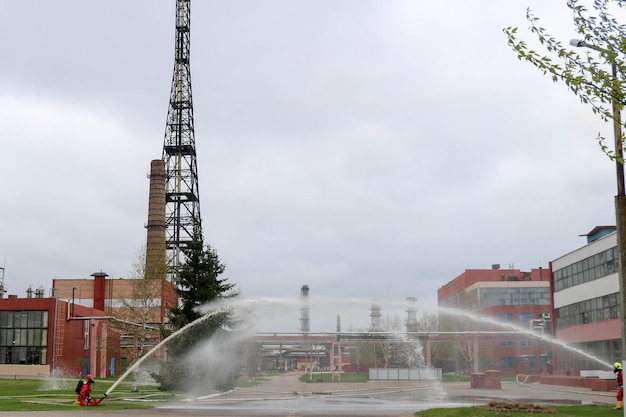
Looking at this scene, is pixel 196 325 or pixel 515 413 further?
pixel 196 325

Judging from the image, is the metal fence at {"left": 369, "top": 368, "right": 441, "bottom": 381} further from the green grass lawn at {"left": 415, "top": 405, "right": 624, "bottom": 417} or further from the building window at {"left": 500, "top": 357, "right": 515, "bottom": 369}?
the building window at {"left": 500, "top": 357, "right": 515, "bottom": 369}

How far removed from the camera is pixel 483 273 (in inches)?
4663

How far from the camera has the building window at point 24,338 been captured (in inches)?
2832

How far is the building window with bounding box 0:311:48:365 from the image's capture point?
71938 millimetres

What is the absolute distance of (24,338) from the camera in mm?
72250

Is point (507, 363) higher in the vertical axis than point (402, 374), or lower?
lower

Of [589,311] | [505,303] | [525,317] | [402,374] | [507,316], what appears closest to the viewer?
[589,311]

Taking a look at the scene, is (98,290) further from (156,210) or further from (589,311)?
(589,311)

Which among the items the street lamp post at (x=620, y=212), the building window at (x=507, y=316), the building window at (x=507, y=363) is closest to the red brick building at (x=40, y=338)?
the building window at (x=507, y=363)

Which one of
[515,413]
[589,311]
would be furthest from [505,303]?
[515,413]

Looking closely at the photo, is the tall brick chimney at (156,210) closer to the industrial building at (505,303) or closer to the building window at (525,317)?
the industrial building at (505,303)

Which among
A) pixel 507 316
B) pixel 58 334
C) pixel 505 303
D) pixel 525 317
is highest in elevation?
pixel 505 303

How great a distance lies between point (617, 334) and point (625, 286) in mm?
43717

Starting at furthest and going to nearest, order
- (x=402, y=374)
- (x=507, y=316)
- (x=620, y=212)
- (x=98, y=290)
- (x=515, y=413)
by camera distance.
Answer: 1. (x=507, y=316)
2. (x=98, y=290)
3. (x=402, y=374)
4. (x=515, y=413)
5. (x=620, y=212)
